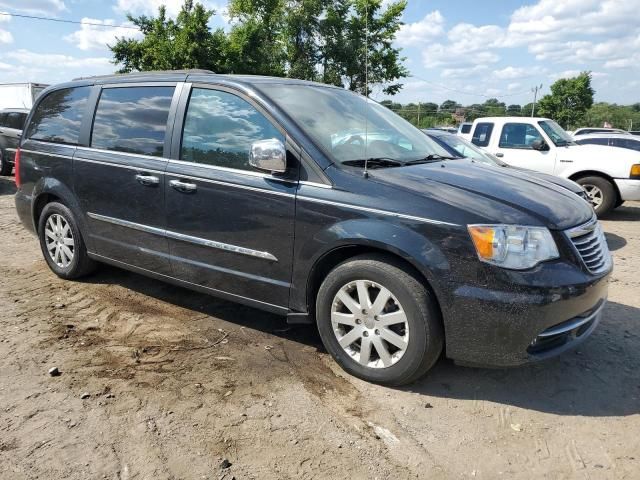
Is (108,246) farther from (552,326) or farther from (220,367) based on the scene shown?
(552,326)

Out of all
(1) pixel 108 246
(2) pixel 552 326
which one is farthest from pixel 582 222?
(1) pixel 108 246

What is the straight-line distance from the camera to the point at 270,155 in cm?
325

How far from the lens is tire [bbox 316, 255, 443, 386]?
2971 millimetres

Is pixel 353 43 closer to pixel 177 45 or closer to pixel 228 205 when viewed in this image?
pixel 177 45

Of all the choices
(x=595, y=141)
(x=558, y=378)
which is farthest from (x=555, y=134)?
(x=558, y=378)

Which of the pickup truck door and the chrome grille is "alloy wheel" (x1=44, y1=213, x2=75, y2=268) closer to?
the chrome grille

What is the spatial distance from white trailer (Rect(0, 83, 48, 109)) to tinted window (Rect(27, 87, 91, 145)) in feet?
45.2

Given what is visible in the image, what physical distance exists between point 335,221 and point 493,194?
0.94 m

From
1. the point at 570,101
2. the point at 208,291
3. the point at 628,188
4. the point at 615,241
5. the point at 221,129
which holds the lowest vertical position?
the point at 615,241

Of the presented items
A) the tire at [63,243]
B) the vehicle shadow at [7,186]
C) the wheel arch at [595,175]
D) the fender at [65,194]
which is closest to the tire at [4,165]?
the vehicle shadow at [7,186]

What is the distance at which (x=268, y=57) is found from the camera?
95.3 ft

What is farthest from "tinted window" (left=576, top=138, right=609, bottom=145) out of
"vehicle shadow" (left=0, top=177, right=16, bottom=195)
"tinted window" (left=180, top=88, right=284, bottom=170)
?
"vehicle shadow" (left=0, top=177, right=16, bottom=195)

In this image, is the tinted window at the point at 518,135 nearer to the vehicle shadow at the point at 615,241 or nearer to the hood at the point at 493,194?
the vehicle shadow at the point at 615,241

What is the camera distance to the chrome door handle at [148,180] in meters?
3.93
